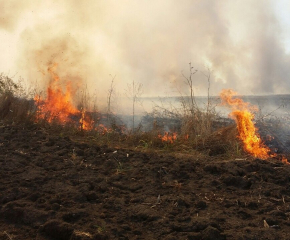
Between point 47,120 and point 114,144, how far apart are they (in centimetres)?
232

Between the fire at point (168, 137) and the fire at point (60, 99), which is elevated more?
the fire at point (60, 99)

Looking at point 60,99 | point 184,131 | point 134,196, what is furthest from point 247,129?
point 60,99

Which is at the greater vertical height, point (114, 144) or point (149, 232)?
point (114, 144)

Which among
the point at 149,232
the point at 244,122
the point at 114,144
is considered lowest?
the point at 149,232

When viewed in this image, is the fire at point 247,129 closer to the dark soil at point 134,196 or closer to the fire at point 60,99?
the dark soil at point 134,196

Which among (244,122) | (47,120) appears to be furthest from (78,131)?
(244,122)

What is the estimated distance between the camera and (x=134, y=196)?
142 inches

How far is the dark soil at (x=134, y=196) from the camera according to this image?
8.93ft

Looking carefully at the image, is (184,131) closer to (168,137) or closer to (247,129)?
(168,137)

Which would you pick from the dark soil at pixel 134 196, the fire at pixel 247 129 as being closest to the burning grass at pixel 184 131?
the fire at pixel 247 129

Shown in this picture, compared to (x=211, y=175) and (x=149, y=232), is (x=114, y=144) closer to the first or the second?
(x=211, y=175)

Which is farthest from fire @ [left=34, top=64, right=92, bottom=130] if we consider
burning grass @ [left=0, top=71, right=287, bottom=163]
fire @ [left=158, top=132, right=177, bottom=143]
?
fire @ [left=158, top=132, right=177, bottom=143]

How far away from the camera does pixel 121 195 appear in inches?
143

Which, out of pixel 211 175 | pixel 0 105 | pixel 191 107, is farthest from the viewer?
pixel 0 105
